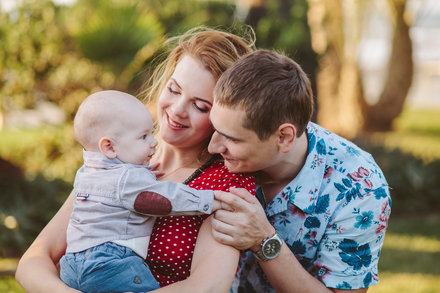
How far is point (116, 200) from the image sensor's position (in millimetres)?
2139

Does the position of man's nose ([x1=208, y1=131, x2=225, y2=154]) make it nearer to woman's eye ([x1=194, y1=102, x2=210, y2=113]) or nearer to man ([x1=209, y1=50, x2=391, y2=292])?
man ([x1=209, y1=50, x2=391, y2=292])

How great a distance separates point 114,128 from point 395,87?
580 inches

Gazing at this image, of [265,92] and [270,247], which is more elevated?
[265,92]

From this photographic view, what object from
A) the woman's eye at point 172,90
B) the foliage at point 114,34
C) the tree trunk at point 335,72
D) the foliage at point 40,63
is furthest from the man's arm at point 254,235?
the tree trunk at point 335,72

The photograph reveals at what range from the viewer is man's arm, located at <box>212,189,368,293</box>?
2209 millimetres

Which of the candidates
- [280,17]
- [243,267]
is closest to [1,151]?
[280,17]

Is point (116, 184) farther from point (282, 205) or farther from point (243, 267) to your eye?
point (243, 267)

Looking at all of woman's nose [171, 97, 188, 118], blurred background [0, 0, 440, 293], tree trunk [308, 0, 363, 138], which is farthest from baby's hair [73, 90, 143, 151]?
tree trunk [308, 0, 363, 138]

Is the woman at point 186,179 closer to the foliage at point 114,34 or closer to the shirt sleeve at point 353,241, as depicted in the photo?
the shirt sleeve at point 353,241

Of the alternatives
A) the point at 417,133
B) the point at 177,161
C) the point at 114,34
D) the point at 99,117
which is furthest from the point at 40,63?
the point at 417,133

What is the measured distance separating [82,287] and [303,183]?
1033 mm

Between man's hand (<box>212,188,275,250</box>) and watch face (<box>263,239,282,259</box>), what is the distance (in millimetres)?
29

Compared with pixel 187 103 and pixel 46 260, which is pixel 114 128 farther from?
pixel 46 260

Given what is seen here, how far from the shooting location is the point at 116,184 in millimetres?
2143
